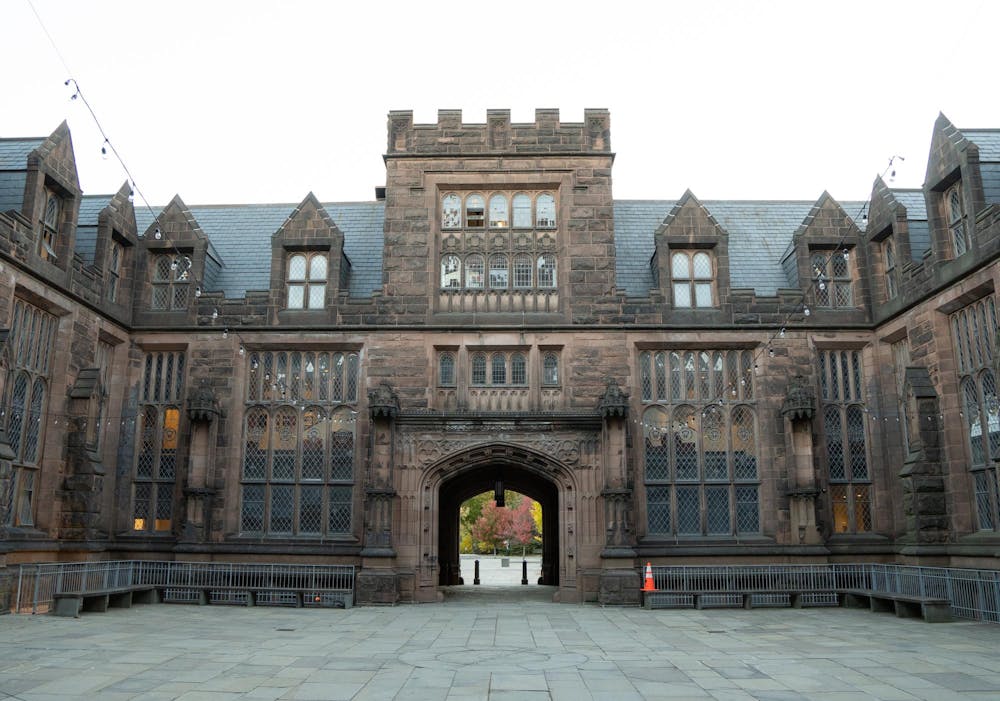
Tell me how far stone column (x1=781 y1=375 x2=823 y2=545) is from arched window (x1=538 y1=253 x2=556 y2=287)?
6873mm

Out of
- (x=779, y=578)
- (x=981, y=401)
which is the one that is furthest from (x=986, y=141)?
(x=779, y=578)

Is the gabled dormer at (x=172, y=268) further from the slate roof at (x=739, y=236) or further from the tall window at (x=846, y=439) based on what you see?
the tall window at (x=846, y=439)

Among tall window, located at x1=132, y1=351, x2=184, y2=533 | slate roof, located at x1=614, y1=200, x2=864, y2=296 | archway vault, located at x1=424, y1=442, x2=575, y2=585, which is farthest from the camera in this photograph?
slate roof, located at x1=614, y1=200, x2=864, y2=296

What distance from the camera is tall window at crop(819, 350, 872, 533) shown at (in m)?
21.8

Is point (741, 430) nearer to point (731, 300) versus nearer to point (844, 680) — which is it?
point (731, 300)

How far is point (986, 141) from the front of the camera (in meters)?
19.8

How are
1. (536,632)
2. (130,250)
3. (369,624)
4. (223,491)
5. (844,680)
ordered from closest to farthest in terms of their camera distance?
(844,680) < (536,632) < (369,624) < (223,491) < (130,250)

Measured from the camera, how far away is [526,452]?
71.0ft

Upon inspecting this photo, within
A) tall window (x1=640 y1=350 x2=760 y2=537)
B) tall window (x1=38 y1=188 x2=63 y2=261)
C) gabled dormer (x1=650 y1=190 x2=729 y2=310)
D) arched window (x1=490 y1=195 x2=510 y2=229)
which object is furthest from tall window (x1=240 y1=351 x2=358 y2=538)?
gabled dormer (x1=650 y1=190 x2=729 y2=310)

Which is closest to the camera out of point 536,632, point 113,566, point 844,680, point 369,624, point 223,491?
point 844,680

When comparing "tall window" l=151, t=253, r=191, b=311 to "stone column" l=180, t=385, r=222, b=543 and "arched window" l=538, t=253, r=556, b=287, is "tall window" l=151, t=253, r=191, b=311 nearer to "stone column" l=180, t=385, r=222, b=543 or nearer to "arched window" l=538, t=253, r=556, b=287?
"stone column" l=180, t=385, r=222, b=543

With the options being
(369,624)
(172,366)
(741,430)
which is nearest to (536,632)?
(369,624)

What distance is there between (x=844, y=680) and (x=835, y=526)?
12.4 meters

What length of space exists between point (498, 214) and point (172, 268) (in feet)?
30.3
